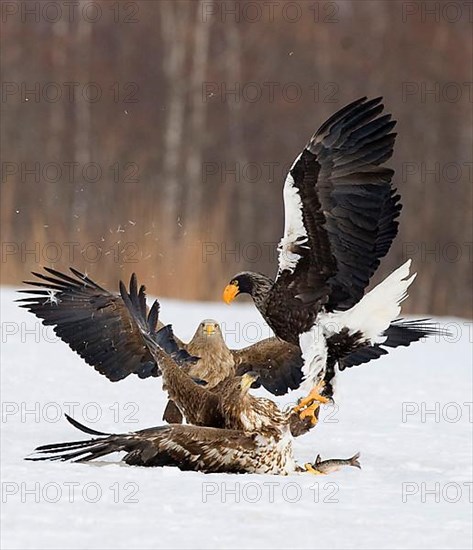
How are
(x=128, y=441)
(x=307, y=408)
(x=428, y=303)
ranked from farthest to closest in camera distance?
1. (x=428, y=303)
2. (x=307, y=408)
3. (x=128, y=441)

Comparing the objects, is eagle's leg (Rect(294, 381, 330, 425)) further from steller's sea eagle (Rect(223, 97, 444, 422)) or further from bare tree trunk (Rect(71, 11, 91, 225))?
bare tree trunk (Rect(71, 11, 91, 225))

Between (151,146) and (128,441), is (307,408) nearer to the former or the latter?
(128,441)

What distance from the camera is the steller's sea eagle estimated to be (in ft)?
18.8

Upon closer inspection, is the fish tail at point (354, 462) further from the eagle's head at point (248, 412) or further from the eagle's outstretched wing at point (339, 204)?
the eagle's outstretched wing at point (339, 204)

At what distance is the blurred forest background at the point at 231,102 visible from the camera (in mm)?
21203

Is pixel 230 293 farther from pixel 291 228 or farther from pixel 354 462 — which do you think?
pixel 354 462

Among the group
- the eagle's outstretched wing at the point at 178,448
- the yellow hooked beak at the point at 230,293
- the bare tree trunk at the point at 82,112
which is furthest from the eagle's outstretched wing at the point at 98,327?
the bare tree trunk at the point at 82,112

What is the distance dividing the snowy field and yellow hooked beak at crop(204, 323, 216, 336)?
555 millimetres

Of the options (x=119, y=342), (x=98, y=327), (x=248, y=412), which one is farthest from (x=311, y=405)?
(x=98, y=327)

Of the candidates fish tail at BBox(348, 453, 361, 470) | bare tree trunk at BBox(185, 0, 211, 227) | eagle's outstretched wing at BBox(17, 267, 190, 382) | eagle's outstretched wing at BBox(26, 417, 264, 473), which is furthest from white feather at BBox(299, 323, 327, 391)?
bare tree trunk at BBox(185, 0, 211, 227)

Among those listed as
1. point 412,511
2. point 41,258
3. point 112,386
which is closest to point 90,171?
point 41,258

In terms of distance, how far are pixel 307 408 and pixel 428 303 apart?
1095 cm

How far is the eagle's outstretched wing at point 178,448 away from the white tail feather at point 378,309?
4.41ft

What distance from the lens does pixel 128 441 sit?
4828mm
